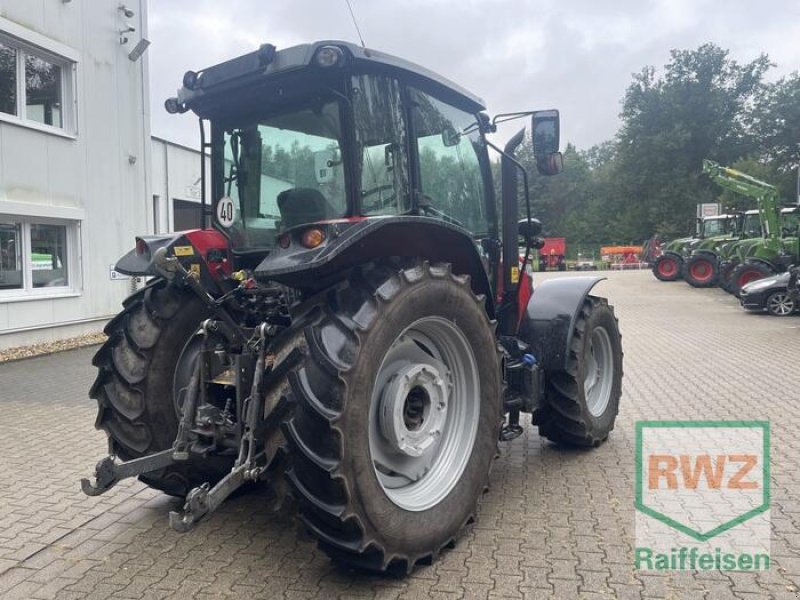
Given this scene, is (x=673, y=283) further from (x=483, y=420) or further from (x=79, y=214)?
(x=483, y=420)

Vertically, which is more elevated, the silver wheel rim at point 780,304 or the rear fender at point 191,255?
the rear fender at point 191,255

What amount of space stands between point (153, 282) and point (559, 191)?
233 ft

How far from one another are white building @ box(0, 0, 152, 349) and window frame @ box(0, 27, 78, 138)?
17mm

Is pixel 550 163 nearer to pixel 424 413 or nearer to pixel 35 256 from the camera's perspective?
pixel 424 413

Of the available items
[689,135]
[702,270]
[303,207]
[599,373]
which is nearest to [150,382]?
[303,207]

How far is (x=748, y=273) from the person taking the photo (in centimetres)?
1897

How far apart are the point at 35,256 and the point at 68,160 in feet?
5.53

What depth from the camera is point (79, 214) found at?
1146 centimetres

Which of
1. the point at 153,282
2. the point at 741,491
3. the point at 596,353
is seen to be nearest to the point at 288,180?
the point at 153,282

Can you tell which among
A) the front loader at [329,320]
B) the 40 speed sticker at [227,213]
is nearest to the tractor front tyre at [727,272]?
the front loader at [329,320]

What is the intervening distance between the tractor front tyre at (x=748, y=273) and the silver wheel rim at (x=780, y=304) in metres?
3.09

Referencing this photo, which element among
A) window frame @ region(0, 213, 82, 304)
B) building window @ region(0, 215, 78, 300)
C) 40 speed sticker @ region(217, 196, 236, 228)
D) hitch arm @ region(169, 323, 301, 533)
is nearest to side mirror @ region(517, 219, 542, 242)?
40 speed sticker @ region(217, 196, 236, 228)

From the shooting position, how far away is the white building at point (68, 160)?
34.1 ft

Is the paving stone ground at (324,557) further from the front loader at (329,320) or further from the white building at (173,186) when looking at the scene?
the white building at (173,186)
